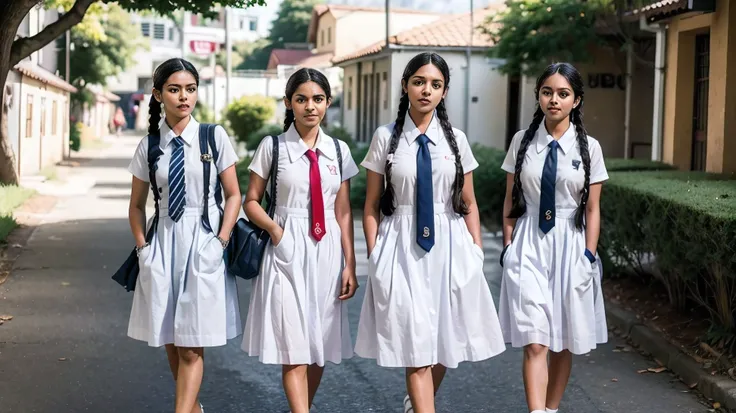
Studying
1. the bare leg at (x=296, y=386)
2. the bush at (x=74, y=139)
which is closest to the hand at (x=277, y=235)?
the bare leg at (x=296, y=386)

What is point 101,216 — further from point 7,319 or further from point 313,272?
point 313,272

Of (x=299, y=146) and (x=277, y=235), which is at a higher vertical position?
(x=299, y=146)

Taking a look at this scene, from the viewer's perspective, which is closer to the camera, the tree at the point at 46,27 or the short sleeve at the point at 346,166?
the short sleeve at the point at 346,166

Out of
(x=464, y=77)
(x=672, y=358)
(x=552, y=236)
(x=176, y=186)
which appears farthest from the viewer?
(x=464, y=77)

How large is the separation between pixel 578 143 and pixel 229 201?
71.4 inches

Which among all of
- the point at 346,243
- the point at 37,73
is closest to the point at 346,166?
the point at 346,243

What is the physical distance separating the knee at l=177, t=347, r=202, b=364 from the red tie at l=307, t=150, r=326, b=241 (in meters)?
0.81

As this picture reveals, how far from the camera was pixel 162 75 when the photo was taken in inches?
211

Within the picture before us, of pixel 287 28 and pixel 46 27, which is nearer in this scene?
pixel 46 27

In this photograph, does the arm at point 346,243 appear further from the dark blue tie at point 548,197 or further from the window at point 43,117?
the window at point 43,117

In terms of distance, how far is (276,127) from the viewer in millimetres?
36062

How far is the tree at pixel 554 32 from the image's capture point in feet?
65.0

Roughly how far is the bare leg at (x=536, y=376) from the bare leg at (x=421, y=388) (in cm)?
51

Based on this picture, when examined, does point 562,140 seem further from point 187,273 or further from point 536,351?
point 187,273
